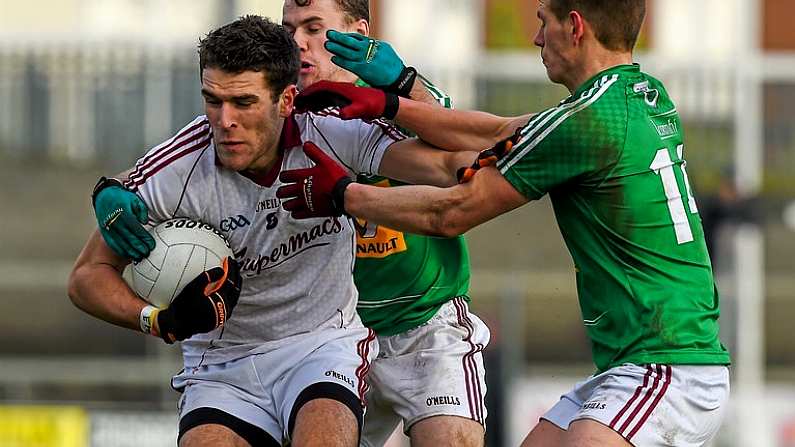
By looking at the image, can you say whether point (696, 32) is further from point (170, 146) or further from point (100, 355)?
point (170, 146)

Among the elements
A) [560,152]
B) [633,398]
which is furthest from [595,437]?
[560,152]

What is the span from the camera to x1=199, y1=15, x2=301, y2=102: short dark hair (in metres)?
6.00

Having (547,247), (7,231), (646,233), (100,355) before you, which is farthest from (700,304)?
(7,231)

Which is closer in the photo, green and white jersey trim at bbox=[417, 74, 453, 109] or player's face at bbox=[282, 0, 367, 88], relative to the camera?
green and white jersey trim at bbox=[417, 74, 453, 109]

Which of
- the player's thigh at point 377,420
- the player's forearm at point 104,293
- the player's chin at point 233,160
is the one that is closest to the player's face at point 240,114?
the player's chin at point 233,160

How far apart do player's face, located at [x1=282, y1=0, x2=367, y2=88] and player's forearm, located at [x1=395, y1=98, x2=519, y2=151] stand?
2.34 feet

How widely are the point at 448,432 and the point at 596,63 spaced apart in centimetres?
185

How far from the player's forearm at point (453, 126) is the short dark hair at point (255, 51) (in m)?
0.51

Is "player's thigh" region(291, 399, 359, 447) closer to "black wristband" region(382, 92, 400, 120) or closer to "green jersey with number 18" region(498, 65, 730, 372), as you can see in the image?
"green jersey with number 18" region(498, 65, 730, 372)

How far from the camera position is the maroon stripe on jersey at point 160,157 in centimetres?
626

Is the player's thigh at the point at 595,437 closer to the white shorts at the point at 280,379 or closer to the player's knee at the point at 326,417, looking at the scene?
the player's knee at the point at 326,417

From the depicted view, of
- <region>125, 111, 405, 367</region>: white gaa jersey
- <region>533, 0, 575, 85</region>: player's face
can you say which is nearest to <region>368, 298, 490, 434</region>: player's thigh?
<region>125, 111, 405, 367</region>: white gaa jersey

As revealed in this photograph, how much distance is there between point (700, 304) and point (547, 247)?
12329 millimetres

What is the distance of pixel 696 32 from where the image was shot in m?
22.5
